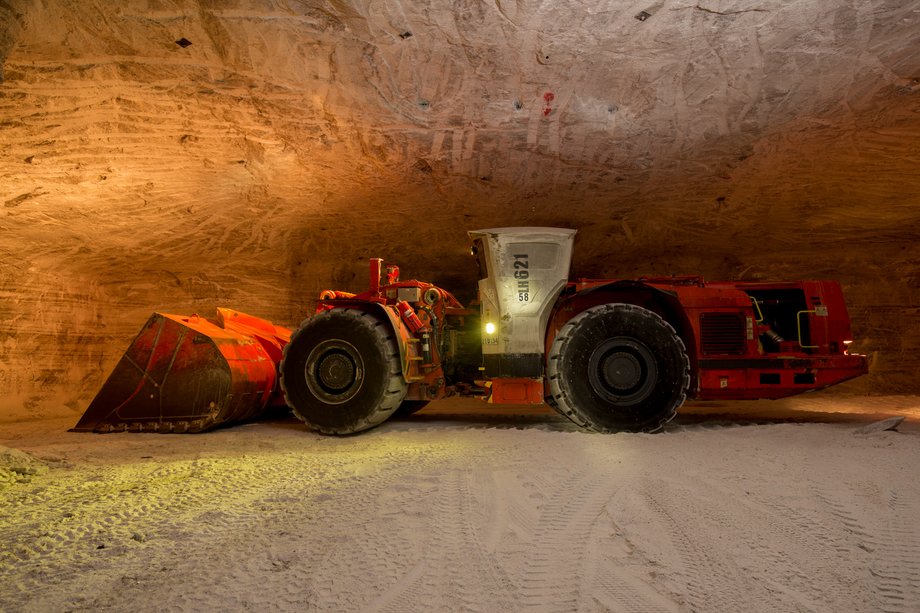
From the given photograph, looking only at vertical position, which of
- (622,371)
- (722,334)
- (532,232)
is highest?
(532,232)

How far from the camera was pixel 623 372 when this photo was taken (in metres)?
4.13

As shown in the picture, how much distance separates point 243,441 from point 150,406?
1.08 metres

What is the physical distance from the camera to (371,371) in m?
4.30

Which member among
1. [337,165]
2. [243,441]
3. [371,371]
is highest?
[337,165]

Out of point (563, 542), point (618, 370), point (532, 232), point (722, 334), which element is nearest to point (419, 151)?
point (532, 232)

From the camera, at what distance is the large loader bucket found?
14.4 ft

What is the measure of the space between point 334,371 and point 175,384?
143 centimetres

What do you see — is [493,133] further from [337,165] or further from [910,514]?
[910,514]

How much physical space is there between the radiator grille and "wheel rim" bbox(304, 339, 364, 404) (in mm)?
3066

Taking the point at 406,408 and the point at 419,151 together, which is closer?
the point at 419,151

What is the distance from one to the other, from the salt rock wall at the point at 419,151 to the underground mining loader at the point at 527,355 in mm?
1252

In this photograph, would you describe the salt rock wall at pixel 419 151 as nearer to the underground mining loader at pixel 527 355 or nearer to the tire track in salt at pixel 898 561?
the underground mining loader at pixel 527 355

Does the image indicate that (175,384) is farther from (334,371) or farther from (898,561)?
(898,561)

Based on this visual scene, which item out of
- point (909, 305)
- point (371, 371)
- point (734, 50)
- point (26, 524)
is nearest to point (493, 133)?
point (734, 50)
